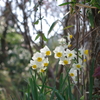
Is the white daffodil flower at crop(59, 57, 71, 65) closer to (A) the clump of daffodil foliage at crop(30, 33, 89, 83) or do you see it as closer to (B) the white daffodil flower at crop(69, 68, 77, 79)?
(A) the clump of daffodil foliage at crop(30, 33, 89, 83)

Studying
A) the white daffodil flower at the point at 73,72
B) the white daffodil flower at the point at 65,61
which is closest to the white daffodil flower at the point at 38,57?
the white daffodil flower at the point at 65,61

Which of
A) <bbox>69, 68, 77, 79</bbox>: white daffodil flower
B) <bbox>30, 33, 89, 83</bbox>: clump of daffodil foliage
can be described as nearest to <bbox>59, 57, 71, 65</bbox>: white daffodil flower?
<bbox>30, 33, 89, 83</bbox>: clump of daffodil foliage

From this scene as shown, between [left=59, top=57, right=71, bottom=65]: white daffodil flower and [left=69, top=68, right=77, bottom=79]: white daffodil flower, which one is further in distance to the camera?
[left=69, top=68, right=77, bottom=79]: white daffodil flower

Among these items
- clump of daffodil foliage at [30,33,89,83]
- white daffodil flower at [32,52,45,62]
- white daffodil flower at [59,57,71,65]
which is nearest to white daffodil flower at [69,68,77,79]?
clump of daffodil foliage at [30,33,89,83]

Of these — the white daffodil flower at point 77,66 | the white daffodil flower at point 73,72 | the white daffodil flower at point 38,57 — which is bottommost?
the white daffodil flower at point 73,72

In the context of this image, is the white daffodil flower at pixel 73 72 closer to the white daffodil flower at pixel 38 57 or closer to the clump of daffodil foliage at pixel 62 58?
the clump of daffodil foliage at pixel 62 58

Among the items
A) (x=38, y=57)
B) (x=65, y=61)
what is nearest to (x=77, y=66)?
(x=65, y=61)

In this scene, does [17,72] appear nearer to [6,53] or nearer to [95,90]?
[6,53]

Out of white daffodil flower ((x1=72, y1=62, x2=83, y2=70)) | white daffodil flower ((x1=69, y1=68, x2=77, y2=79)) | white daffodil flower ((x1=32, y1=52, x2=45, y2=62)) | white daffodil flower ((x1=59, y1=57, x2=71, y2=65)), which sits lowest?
white daffodil flower ((x1=69, y1=68, x2=77, y2=79))

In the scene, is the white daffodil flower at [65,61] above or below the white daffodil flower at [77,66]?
above

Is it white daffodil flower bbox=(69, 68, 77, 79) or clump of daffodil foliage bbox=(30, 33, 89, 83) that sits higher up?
clump of daffodil foliage bbox=(30, 33, 89, 83)

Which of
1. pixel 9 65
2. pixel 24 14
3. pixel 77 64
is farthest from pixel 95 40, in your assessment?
pixel 9 65
